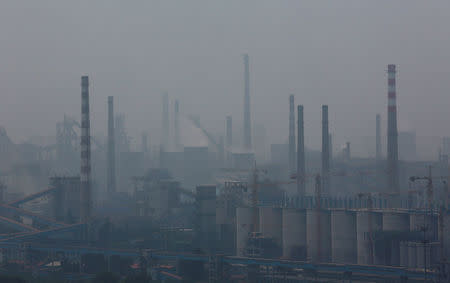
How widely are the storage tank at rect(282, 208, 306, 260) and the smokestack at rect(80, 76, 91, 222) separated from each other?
6.99 metres

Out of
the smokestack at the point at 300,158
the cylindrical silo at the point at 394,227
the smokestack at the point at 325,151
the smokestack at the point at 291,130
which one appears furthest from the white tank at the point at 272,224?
the smokestack at the point at 291,130

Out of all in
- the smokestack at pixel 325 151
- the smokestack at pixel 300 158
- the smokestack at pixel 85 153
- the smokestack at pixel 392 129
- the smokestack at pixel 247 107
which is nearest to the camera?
the smokestack at pixel 85 153

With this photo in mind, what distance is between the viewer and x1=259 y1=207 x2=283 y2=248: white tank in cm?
2112

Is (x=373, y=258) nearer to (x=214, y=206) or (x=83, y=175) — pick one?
(x=214, y=206)

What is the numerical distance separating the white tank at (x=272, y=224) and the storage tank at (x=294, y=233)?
45cm

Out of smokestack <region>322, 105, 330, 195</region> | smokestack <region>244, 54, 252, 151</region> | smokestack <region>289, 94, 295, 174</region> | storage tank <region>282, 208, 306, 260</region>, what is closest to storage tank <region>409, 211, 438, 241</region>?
storage tank <region>282, 208, 306, 260</region>

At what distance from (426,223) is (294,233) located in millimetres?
4080

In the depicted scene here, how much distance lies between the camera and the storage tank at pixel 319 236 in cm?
1944

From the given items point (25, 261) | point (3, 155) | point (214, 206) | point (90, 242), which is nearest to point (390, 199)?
point (214, 206)

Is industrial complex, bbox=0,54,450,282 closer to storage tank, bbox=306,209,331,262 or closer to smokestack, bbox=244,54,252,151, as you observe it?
storage tank, bbox=306,209,331,262

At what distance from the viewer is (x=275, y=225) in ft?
69.5

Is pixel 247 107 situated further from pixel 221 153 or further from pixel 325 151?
pixel 325 151

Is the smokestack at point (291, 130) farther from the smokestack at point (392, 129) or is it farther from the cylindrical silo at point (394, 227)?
the cylindrical silo at point (394, 227)

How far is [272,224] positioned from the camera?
21219mm
